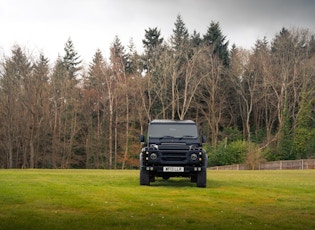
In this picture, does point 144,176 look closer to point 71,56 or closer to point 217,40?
point 217,40

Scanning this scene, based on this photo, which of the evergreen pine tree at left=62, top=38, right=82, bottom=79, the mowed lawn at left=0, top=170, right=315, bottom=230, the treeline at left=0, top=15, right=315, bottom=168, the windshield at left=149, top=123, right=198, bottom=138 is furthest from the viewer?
the evergreen pine tree at left=62, top=38, right=82, bottom=79

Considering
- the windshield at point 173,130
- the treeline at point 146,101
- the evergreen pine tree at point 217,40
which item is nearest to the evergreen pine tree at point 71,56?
the treeline at point 146,101

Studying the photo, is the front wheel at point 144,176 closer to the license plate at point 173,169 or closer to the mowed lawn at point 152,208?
the license plate at point 173,169

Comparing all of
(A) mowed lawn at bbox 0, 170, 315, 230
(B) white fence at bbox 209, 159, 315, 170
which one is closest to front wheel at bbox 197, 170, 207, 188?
(A) mowed lawn at bbox 0, 170, 315, 230

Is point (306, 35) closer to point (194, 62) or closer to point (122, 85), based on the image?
point (194, 62)

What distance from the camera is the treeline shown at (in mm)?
57250

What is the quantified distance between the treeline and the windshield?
1349 inches

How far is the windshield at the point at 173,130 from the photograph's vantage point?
1900 centimetres

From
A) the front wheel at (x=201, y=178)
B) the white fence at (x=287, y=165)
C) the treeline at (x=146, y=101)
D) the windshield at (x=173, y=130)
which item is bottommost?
the white fence at (x=287, y=165)

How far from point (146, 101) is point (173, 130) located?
43721mm

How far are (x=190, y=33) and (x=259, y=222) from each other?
69217 mm

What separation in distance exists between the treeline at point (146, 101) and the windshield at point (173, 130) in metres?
34.3

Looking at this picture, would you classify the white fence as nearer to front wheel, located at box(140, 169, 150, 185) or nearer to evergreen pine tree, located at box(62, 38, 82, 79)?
front wheel, located at box(140, 169, 150, 185)

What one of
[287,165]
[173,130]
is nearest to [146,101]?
[287,165]
